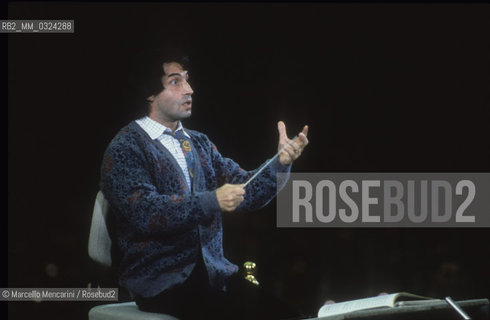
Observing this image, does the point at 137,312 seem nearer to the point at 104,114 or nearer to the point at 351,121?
the point at 104,114

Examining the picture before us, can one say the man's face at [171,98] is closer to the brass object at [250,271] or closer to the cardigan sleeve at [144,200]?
the cardigan sleeve at [144,200]

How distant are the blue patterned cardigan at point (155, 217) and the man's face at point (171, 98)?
0.09 m

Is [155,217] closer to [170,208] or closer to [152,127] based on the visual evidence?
[170,208]

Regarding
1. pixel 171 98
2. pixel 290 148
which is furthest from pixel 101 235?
pixel 290 148

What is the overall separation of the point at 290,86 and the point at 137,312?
1112mm

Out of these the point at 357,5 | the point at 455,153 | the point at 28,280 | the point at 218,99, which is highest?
the point at 357,5

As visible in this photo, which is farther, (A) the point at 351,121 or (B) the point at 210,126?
(A) the point at 351,121

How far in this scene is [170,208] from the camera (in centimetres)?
150

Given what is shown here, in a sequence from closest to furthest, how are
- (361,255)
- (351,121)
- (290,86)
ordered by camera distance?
(290,86)
(351,121)
(361,255)

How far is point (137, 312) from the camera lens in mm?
1550

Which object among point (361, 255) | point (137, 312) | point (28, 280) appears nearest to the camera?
point (137, 312)

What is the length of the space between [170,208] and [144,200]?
7cm

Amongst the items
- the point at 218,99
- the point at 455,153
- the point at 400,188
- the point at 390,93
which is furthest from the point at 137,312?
the point at 455,153

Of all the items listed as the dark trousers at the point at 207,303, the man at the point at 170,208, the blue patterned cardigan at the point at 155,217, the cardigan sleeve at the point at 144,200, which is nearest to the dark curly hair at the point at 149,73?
the man at the point at 170,208
